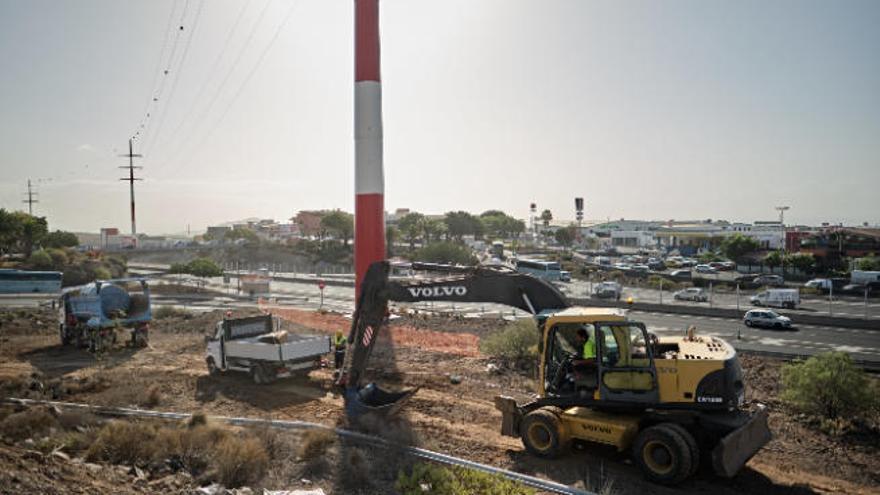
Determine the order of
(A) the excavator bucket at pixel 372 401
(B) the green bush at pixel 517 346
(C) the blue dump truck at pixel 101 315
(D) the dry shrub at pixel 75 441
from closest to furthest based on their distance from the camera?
(D) the dry shrub at pixel 75 441
(A) the excavator bucket at pixel 372 401
(B) the green bush at pixel 517 346
(C) the blue dump truck at pixel 101 315

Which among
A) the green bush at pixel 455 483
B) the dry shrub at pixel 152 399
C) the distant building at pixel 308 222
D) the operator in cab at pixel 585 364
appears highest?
the distant building at pixel 308 222

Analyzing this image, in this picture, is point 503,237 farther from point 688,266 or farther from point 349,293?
point 349,293

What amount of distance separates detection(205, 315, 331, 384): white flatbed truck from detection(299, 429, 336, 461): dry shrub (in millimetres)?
6004

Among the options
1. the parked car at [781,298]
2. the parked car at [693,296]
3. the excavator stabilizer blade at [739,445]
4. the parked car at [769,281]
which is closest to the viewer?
the excavator stabilizer blade at [739,445]

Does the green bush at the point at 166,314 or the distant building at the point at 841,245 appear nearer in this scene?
the green bush at the point at 166,314

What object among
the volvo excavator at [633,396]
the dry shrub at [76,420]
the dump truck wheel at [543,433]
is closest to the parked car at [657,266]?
the volvo excavator at [633,396]

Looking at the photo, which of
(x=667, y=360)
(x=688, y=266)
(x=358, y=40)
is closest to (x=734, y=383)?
(x=667, y=360)

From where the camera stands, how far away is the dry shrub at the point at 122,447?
10617 millimetres

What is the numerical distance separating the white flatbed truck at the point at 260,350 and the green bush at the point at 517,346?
631cm

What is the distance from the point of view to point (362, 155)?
3256cm

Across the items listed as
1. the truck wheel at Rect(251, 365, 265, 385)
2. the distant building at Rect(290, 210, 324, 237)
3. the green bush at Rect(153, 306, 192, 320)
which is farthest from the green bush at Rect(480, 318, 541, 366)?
the distant building at Rect(290, 210, 324, 237)

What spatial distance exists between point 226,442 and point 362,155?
23.6m

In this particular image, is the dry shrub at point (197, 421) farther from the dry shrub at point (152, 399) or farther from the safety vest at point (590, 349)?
the safety vest at point (590, 349)

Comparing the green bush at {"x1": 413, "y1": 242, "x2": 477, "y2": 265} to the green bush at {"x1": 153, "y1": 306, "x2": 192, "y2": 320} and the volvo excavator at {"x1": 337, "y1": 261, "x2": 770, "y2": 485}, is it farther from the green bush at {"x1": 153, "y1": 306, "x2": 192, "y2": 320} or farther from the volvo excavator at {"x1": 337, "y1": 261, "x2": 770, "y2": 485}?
the volvo excavator at {"x1": 337, "y1": 261, "x2": 770, "y2": 485}
